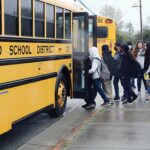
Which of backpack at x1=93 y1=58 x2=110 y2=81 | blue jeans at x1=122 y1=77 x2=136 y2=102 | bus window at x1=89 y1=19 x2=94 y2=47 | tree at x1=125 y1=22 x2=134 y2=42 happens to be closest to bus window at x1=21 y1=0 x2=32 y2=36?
bus window at x1=89 y1=19 x2=94 y2=47

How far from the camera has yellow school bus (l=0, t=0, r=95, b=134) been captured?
7.25 metres

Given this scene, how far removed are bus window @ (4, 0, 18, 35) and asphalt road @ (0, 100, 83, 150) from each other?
144 centimetres

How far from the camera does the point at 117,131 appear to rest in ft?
28.7

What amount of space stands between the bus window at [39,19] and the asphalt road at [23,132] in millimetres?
1548

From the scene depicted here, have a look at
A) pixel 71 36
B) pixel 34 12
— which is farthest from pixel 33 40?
pixel 71 36

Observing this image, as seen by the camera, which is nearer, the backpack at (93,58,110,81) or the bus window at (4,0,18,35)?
the bus window at (4,0,18,35)

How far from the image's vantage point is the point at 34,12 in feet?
28.0

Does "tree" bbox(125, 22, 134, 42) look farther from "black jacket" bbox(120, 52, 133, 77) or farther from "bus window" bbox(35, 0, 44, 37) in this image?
"bus window" bbox(35, 0, 44, 37)

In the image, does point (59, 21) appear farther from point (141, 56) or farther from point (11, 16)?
point (141, 56)

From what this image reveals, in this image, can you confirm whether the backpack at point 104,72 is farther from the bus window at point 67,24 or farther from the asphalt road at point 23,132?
the bus window at point 67,24

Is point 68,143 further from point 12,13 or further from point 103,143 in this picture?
point 12,13

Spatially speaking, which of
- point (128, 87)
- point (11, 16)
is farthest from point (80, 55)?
point (11, 16)

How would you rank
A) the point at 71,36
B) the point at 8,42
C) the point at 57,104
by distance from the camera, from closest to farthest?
A: the point at 8,42
the point at 57,104
the point at 71,36

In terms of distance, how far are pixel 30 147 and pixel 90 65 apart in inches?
166
